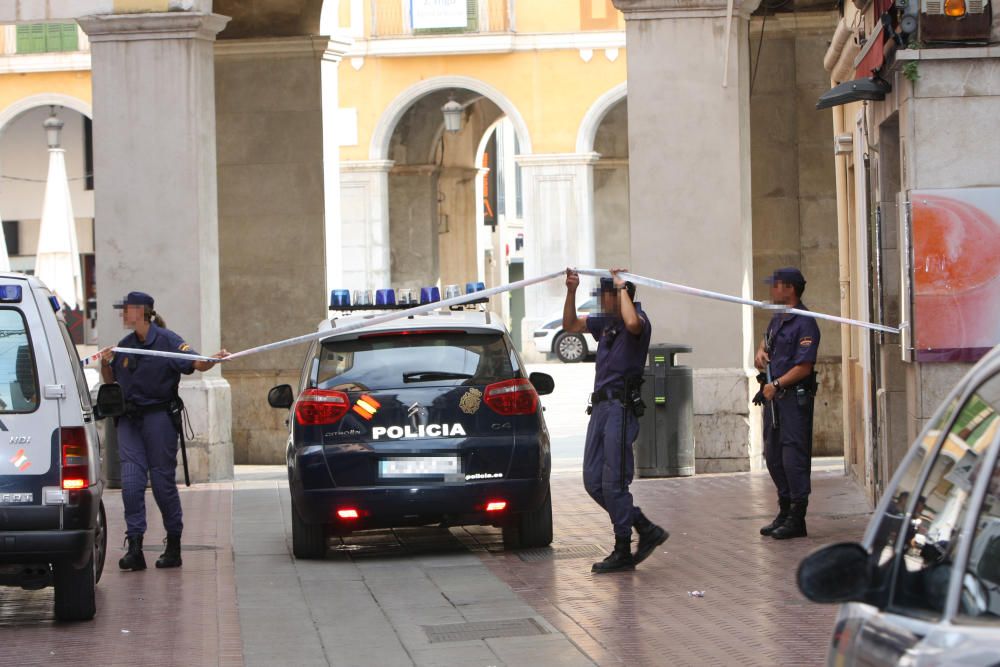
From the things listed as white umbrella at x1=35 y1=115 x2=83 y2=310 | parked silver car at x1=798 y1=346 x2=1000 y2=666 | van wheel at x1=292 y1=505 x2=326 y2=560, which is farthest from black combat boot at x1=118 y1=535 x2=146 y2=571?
white umbrella at x1=35 y1=115 x2=83 y2=310

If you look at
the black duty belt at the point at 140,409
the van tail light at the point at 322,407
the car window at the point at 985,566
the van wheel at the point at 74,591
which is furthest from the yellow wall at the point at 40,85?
the car window at the point at 985,566

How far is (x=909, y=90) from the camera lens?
10.0 meters

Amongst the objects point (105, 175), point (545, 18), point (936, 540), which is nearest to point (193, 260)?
point (105, 175)

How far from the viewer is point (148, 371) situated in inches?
411

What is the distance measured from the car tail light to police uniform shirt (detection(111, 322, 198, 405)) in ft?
6.08

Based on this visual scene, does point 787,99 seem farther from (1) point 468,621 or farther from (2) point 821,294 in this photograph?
(1) point 468,621

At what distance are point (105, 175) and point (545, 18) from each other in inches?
1062

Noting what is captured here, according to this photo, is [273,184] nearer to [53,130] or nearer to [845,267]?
[845,267]

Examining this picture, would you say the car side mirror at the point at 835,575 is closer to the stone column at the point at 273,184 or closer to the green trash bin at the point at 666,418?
the green trash bin at the point at 666,418

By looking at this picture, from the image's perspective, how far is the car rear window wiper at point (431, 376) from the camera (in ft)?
34.6

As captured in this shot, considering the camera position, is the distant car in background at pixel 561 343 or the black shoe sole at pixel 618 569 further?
the distant car in background at pixel 561 343

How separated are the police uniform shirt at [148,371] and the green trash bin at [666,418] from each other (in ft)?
18.7

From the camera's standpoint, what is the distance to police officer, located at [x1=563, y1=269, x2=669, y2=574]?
9758mm

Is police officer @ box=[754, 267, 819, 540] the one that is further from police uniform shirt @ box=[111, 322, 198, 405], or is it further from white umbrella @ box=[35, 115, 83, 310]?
white umbrella @ box=[35, 115, 83, 310]
